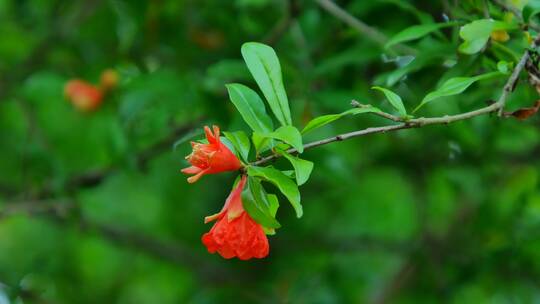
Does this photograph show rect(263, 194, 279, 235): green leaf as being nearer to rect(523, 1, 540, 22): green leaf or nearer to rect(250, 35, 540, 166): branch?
rect(250, 35, 540, 166): branch

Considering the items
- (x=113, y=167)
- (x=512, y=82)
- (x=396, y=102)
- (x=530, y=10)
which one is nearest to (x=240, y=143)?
(x=396, y=102)

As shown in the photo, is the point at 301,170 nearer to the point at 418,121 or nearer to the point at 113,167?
the point at 418,121

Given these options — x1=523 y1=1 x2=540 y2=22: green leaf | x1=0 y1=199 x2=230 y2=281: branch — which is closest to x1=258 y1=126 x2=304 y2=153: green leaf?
x1=523 y1=1 x2=540 y2=22: green leaf

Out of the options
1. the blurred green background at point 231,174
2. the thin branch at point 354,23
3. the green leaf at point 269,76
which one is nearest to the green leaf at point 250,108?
the green leaf at point 269,76

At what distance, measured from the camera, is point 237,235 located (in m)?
0.93

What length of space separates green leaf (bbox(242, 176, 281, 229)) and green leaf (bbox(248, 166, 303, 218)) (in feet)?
0.07

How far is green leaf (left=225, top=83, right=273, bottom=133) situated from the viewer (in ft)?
3.20

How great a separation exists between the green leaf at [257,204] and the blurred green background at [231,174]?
462mm

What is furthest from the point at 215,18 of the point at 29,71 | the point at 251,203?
the point at 251,203

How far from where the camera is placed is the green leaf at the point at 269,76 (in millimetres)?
978

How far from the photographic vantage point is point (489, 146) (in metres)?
2.05

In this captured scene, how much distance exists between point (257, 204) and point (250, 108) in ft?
0.44

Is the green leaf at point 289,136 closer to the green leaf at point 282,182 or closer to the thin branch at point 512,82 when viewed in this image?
the green leaf at point 282,182

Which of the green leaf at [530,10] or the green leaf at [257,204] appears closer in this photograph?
the green leaf at [257,204]
